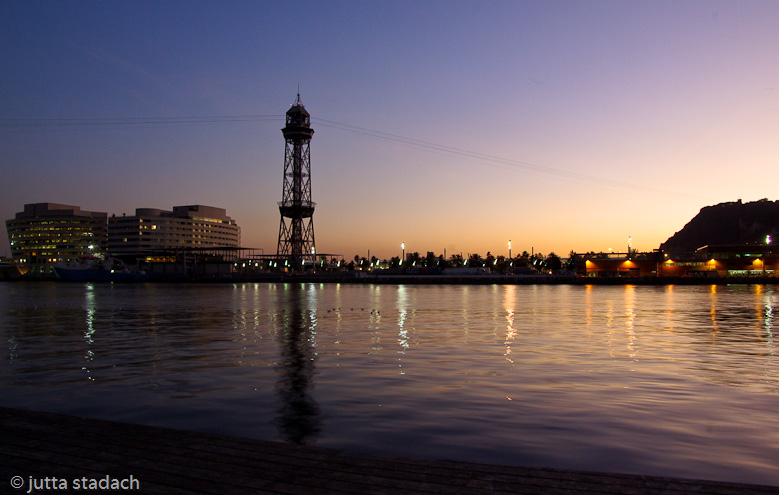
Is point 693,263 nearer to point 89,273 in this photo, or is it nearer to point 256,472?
point 256,472

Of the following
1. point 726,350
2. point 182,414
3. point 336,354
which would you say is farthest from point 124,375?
point 726,350

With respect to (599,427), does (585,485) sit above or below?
above

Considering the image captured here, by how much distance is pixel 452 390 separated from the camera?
1309cm

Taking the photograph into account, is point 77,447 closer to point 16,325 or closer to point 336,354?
point 336,354

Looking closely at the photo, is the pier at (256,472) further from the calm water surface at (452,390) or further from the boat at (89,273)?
the boat at (89,273)

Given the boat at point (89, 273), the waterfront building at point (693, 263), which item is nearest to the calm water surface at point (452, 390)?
the waterfront building at point (693, 263)

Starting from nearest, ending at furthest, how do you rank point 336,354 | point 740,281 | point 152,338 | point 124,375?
1. point 124,375
2. point 336,354
3. point 152,338
4. point 740,281

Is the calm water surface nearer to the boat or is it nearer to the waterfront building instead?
the waterfront building

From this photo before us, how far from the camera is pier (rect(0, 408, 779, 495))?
5.60 metres

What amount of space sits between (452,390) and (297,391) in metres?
3.69

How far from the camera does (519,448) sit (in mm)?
8539

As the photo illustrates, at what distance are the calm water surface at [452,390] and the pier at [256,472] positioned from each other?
1.97 meters

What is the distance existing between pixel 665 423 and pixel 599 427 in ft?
4.54

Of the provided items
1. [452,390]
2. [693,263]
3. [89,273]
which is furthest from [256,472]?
[89,273]
